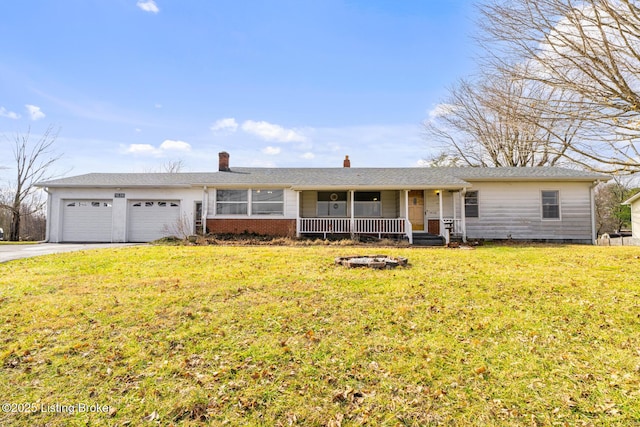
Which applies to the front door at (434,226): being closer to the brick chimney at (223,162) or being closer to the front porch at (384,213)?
the front porch at (384,213)

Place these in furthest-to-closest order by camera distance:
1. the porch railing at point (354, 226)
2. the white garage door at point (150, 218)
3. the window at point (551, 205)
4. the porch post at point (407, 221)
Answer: the white garage door at point (150, 218), the window at point (551, 205), the porch railing at point (354, 226), the porch post at point (407, 221)

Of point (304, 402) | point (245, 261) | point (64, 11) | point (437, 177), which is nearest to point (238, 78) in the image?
point (64, 11)

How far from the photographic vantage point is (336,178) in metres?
16.6

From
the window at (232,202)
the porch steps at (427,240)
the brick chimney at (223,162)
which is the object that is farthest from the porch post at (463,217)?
the brick chimney at (223,162)

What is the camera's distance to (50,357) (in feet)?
12.0

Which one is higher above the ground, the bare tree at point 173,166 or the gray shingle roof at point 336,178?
the bare tree at point 173,166

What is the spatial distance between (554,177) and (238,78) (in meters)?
15.3

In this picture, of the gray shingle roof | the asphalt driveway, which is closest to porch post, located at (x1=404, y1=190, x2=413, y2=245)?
the gray shingle roof

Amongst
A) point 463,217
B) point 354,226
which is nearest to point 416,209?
point 463,217

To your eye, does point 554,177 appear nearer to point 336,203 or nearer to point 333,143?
point 336,203

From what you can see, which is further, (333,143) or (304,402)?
(333,143)

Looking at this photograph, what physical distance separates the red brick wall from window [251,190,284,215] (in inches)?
19.7

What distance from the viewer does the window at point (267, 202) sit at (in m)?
16.4

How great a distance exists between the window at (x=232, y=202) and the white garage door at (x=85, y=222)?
5.83 meters
